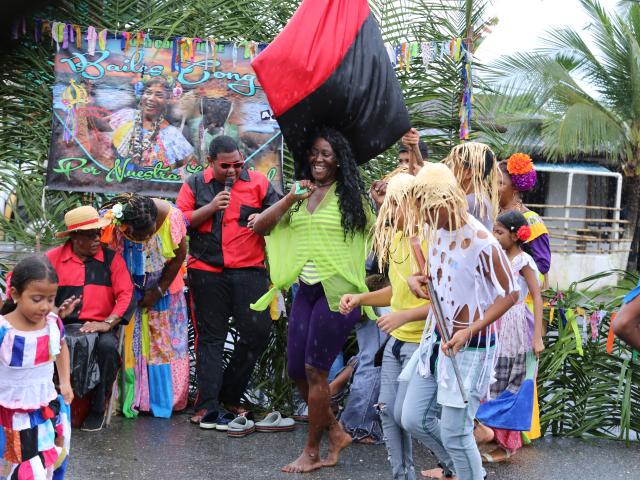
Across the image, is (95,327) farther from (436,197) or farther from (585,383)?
(585,383)

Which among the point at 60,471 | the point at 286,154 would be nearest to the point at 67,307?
the point at 60,471

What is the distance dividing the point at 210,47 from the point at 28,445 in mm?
4221

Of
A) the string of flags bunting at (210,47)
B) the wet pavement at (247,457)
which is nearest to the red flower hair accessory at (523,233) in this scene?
the wet pavement at (247,457)

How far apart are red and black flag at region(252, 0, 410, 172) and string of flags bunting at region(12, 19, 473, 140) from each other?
1.62 meters

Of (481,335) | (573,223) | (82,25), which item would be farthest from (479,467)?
(573,223)

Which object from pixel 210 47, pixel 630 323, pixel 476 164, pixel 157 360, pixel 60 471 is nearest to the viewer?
pixel 630 323

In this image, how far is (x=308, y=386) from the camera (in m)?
5.57

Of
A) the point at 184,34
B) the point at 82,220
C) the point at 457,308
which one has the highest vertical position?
the point at 184,34

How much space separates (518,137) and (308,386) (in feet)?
56.6

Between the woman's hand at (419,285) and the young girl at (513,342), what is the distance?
1460 mm

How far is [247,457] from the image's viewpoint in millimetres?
5738

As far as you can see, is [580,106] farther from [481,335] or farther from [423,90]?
[481,335]

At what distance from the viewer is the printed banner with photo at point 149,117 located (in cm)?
739

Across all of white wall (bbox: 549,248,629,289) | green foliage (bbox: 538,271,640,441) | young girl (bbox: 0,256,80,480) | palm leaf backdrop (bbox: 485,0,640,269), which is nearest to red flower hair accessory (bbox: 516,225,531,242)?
green foliage (bbox: 538,271,640,441)
